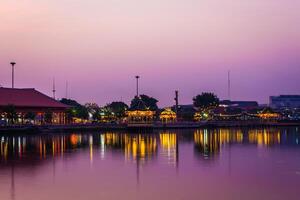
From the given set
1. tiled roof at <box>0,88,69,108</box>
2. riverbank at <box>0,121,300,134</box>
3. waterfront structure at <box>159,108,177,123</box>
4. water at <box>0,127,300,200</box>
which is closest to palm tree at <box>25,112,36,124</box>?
tiled roof at <box>0,88,69,108</box>

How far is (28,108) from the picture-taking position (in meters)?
76.4

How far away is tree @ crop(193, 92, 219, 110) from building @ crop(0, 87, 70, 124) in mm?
58956

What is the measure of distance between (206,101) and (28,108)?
67.2 metres

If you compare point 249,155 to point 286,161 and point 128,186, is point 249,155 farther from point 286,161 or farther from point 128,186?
point 128,186

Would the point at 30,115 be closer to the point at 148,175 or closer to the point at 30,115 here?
the point at 30,115

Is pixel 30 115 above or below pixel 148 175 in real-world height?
above

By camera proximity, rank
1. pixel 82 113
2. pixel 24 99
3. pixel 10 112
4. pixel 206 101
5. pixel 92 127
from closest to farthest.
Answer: pixel 10 112 → pixel 24 99 → pixel 92 127 → pixel 82 113 → pixel 206 101

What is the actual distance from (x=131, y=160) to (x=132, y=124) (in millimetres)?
48744

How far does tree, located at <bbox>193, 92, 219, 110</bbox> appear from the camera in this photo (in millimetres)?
135375

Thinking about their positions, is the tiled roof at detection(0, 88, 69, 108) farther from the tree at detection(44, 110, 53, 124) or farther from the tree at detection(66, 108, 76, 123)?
the tree at detection(66, 108, 76, 123)

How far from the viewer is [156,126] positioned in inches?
3605

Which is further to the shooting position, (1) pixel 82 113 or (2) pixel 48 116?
(1) pixel 82 113

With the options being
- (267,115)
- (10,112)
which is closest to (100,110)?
(10,112)

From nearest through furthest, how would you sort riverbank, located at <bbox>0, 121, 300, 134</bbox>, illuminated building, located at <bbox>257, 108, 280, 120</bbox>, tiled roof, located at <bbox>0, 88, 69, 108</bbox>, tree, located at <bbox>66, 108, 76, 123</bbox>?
riverbank, located at <bbox>0, 121, 300, 134</bbox> < tiled roof, located at <bbox>0, 88, 69, 108</bbox> < tree, located at <bbox>66, 108, 76, 123</bbox> < illuminated building, located at <bbox>257, 108, 280, 120</bbox>
